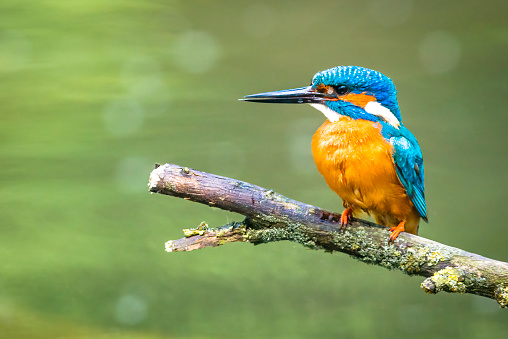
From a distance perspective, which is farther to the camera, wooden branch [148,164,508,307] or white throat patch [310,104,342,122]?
white throat patch [310,104,342,122]

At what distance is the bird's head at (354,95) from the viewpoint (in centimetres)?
146

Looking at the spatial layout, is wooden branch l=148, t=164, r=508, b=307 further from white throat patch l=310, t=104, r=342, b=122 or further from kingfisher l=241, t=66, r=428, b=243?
white throat patch l=310, t=104, r=342, b=122

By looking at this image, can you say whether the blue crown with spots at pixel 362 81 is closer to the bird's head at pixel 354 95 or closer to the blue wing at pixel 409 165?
the bird's head at pixel 354 95

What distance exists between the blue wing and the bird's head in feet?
0.20

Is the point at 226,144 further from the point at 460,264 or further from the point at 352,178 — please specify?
the point at 460,264

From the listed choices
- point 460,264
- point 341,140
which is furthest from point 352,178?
point 460,264

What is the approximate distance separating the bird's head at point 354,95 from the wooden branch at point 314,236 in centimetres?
31

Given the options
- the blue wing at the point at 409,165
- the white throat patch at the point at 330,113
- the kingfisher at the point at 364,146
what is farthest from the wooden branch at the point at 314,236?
→ the white throat patch at the point at 330,113

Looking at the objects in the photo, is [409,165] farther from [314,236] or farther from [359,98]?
[314,236]

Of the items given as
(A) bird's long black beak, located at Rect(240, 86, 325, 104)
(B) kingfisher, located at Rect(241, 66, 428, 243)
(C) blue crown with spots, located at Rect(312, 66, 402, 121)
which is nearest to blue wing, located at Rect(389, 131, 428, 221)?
(B) kingfisher, located at Rect(241, 66, 428, 243)

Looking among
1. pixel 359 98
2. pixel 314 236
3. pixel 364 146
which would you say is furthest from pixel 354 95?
pixel 314 236

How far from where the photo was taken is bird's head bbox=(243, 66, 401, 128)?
4.80 feet

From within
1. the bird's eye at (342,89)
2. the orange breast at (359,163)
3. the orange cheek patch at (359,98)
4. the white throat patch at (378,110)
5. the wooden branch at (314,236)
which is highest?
the bird's eye at (342,89)

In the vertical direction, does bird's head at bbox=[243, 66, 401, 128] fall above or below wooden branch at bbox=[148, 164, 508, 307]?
above
